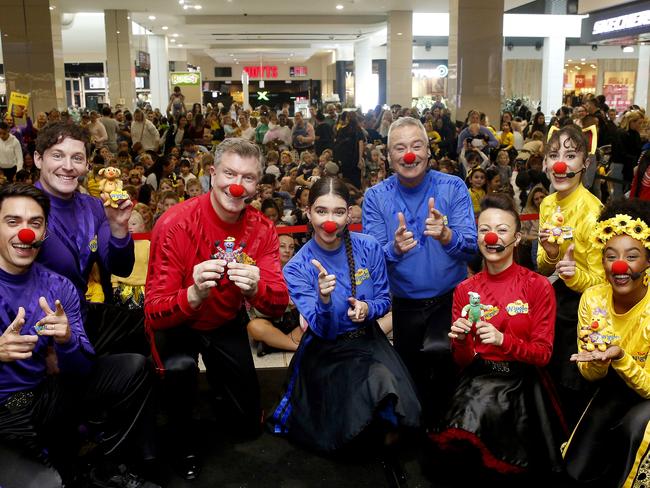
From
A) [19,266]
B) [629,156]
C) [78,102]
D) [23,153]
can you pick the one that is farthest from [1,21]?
[78,102]

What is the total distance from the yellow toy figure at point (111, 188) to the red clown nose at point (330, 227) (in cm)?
105

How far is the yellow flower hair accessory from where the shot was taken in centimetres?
293

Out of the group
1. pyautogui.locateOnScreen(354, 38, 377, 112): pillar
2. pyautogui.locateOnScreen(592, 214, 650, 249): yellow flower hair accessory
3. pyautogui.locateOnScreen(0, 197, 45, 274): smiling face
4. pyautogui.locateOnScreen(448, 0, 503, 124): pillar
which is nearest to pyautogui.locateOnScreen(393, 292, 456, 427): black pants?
pyautogui.locateOnScreen(592, 214, 650, 249): yellow flower hair accessory

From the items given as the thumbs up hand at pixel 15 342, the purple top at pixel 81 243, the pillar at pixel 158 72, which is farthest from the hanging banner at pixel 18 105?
the pillar at pixel 158 72

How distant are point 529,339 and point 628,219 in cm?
72

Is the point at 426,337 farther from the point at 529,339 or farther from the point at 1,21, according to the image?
the point at 1,21

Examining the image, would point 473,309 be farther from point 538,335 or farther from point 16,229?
point 16,229

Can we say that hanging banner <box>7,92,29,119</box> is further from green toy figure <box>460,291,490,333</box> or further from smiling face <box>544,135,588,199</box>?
green toy figure <box>460,291,490,333</box>

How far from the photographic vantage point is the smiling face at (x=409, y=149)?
3.67 meters

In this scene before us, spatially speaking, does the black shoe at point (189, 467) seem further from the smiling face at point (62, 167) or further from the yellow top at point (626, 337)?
the yellow top at point (626, 337)

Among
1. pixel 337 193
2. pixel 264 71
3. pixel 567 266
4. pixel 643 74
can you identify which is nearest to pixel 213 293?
pixel 337 193

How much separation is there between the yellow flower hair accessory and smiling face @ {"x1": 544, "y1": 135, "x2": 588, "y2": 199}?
0.70m

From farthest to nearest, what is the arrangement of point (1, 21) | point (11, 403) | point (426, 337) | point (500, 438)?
1. point (1, 21)
2. point (426, 337)
3. point (500, 438)
4. point (11, 403)

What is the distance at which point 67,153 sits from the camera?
3.33 m
